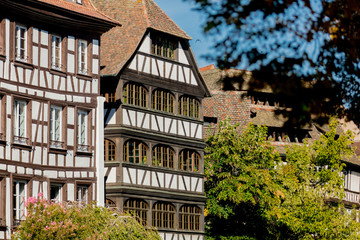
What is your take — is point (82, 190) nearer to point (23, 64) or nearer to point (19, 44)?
point (23, 64)

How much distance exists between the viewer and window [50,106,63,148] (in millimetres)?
35094

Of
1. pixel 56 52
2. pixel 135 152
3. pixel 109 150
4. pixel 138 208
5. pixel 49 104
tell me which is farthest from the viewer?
pixel 135 152

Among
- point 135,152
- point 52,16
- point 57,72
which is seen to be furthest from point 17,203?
point 135,152

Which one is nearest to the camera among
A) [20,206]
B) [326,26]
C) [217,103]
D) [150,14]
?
[326,26]

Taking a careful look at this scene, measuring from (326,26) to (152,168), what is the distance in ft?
100

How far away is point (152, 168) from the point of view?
137ft

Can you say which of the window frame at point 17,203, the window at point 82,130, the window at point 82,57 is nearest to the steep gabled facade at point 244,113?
the window at point 82,57

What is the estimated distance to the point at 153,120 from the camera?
42.2 m

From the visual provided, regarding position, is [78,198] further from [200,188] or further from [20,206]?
[200,188]

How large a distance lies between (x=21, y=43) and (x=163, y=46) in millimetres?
10143

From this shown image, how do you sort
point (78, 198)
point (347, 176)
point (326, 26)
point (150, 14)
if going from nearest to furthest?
point (326, 26) < point (78, 198) < point (150, 14) < point (347, 176)

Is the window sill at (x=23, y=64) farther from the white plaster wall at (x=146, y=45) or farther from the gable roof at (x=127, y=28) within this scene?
the white plaster wall at (x=146, y=45)

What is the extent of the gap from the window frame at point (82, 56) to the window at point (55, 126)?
2.07m

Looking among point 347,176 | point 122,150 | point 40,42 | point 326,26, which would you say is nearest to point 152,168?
point 122,150
